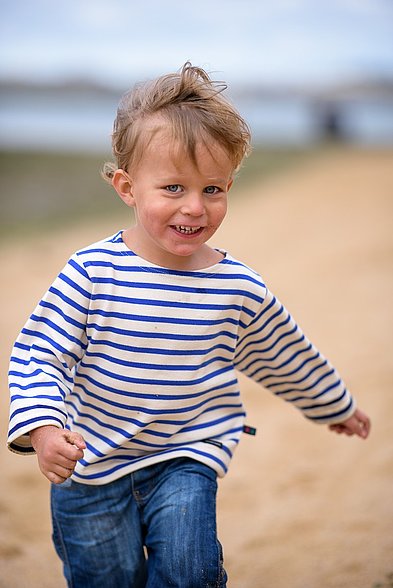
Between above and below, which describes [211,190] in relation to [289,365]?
above

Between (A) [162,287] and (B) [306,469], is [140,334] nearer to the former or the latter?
(A) [162,287]

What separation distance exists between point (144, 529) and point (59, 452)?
0.50m

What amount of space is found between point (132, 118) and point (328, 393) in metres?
1.05

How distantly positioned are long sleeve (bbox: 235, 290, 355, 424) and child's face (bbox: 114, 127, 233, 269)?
0.33 m

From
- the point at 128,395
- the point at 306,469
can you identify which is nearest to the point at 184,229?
the point at 128,395

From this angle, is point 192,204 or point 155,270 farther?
point 155,270

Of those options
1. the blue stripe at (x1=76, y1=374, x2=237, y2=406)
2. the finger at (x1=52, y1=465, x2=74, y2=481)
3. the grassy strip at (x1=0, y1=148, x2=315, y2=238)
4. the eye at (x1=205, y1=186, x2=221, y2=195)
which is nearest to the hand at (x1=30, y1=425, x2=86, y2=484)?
the finger at (x1=52, y1=465, x2=74, y2=481)

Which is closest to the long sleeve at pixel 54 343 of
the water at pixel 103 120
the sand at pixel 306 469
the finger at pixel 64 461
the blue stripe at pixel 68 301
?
the blue stripe at pixel 68 301

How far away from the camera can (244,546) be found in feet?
9.93

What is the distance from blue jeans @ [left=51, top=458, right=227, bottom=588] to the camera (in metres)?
2.04

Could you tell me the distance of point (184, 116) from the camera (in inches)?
79.7

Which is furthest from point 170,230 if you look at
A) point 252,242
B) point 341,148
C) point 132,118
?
point 341,148

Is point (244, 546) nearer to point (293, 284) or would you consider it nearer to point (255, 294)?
point (255, 294)

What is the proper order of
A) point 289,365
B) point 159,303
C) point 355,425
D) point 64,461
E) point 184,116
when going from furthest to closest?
point 355,425 < point 289,365 < point 159,303 < point 184,116 < point 64,461
